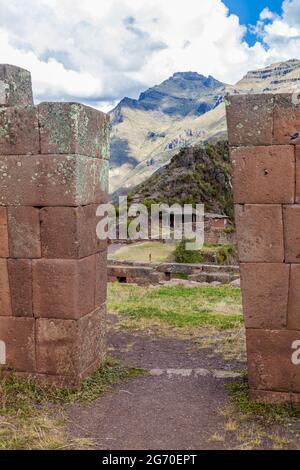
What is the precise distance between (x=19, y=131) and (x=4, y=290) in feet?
7.81

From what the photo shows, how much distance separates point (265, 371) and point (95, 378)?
2.72 meters

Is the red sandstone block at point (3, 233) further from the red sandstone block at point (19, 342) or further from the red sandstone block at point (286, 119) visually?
the red sandstone block at point (286, 119)

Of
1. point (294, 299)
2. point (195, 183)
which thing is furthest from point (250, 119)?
point (195, 183)

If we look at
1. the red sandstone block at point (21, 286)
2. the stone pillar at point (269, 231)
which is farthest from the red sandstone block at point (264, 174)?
the red sandstone block at point (21, 286)

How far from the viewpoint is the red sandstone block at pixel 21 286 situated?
7934mm

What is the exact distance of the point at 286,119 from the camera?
22.2 ft

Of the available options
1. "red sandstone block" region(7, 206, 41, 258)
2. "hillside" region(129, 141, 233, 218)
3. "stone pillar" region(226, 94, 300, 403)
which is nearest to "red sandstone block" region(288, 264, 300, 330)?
"stone pillar" region(226, 94, 300, 403)

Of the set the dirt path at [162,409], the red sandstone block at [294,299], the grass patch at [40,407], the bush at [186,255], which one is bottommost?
the dirt path at [162,409]

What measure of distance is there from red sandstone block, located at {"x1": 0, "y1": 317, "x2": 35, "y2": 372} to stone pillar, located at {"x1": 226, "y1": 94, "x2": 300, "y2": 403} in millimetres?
3248

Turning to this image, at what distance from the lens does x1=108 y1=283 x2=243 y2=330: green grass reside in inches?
497

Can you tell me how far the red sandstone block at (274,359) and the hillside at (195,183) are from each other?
36276 millimetres

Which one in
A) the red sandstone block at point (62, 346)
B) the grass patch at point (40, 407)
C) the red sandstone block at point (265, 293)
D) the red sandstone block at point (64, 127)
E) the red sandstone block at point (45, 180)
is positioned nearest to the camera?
the grass patch at point (40, 407)

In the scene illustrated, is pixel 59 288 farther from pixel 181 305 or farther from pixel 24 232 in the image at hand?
pixel 181 305
